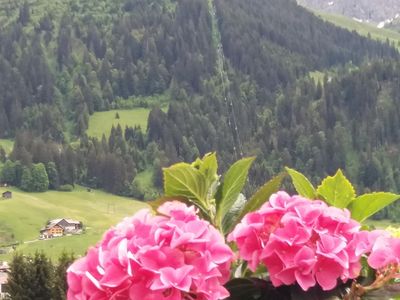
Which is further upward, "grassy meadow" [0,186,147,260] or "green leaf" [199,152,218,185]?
"green leaf" [199,152,218,185]

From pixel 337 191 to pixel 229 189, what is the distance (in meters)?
0.53

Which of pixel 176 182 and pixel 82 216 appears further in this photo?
pixel 82 216

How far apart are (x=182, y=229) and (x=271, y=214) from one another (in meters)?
0.43

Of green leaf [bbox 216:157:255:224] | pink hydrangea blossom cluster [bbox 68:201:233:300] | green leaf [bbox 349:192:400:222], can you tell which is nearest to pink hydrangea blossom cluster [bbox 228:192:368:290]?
pink hydrangea blossom cluster [bbox 68:201:233:300]

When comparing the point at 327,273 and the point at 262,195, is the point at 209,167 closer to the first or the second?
the point at 262,195

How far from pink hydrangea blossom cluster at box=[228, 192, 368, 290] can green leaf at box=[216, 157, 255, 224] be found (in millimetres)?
529

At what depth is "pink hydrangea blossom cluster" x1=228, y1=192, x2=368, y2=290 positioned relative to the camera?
11.0ft

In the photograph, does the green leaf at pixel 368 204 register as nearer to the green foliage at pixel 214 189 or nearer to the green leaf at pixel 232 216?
the green foliage at pixel 214 189

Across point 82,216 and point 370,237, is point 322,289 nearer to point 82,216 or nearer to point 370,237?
point 370,237

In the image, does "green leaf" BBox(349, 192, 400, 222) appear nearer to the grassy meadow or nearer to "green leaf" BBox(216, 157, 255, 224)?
"green leaf" BBox(216, 157, 255, 224)

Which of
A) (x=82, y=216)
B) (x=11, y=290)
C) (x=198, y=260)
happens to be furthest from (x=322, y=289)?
(x=82, y=216)

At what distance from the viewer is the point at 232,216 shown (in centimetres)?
421

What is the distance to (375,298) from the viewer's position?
3475mm

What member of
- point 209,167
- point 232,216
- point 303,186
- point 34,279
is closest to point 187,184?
point 209,167
